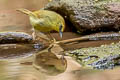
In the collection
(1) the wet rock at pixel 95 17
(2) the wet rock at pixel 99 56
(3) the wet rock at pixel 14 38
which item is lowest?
(2) the wet rock at pixel 99 56

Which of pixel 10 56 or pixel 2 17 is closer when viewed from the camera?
pixel 10 56

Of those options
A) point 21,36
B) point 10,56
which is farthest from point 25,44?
point 10,56

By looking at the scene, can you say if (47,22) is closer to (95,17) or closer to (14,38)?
(14,38)

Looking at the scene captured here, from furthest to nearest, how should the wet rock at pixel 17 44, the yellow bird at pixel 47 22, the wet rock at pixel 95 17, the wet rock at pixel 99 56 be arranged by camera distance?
the wet rock at pixel 95 17 < the yellow bird at pixel 47 22 < the wet rock at pixel 17 44 < the wet rock at pixel 99 56

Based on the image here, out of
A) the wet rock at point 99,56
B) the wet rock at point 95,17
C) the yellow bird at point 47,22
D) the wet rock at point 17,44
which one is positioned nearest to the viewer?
the wet rock at point 99,56

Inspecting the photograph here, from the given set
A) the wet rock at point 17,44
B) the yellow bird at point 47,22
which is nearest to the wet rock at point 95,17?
the yellow bird at point 47,22

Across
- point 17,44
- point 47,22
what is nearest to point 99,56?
point 47,22

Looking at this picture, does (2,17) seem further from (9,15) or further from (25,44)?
(25,44)

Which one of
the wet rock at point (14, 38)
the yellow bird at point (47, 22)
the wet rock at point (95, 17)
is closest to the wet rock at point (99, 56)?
the yellow bird at point (47, 22)

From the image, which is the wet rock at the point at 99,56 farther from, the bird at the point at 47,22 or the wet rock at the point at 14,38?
the wet rock at the point at 14,38

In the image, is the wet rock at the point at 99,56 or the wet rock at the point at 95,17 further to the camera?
the wet rock at the point at 95,17

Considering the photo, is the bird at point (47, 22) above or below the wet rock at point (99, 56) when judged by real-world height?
above
